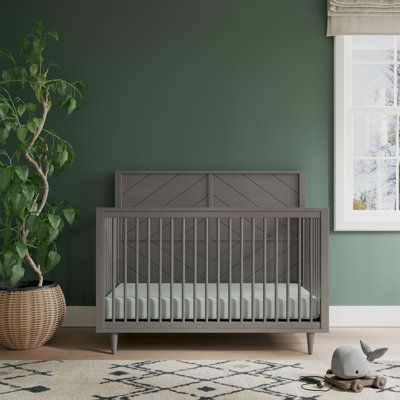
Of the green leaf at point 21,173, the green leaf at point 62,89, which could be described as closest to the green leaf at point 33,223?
the green leaf at point 21,173

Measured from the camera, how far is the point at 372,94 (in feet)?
13.9

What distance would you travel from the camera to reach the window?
4.18m

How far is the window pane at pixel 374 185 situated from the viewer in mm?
4262

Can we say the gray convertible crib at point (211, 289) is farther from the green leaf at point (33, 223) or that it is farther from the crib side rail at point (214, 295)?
the green leaf at point (33, 223)

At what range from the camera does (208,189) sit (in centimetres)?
407

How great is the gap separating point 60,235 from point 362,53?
230cm

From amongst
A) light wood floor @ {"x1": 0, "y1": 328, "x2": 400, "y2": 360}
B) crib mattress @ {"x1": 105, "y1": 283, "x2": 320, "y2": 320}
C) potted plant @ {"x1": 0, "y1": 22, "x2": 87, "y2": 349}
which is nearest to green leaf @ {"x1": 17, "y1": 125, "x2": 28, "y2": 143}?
potted plant @ {"x1": 0, "y1": 22, "x2": 87, "y2": 349}

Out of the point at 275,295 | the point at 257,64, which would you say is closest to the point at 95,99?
the point at 257,64

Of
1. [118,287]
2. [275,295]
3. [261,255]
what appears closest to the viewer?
[275,295]

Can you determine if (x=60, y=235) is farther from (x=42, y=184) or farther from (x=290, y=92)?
(x=290, y=92)

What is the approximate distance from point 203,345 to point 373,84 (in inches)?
80.1

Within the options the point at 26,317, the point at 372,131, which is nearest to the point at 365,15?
the point at 372,131

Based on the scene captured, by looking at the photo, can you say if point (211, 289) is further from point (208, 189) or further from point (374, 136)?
point (374, 136)

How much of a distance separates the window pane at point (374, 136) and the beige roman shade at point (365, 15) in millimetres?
556
